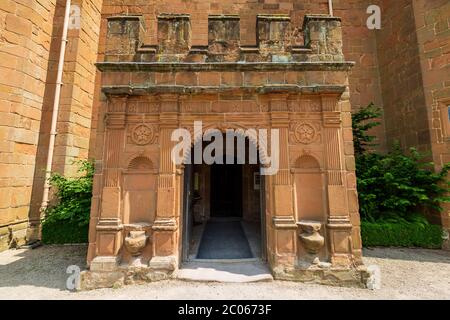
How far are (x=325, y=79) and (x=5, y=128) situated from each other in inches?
302

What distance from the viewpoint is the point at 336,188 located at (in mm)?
3869

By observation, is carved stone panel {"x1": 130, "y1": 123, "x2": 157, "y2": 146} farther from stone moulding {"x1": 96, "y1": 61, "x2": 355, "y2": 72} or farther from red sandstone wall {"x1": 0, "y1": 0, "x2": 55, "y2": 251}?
red sandstone wall {"x1": 0, "y1": 0, "x2": 55, "y2": 251}

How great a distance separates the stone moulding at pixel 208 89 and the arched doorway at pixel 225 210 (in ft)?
4.99

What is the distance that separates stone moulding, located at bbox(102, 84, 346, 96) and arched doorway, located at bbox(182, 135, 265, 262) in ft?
4.99

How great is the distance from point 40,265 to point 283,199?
5.15 meters

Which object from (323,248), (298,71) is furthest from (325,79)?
(323,248)

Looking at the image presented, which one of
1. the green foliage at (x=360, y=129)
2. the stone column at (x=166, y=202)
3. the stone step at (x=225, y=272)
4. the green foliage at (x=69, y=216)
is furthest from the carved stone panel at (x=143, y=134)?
the green foliage at (x=360, y=129)

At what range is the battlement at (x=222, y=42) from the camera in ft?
13.6

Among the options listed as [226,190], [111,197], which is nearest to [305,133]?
[111,197]

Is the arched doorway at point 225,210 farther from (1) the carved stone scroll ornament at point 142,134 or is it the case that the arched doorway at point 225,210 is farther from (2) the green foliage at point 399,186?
(2) the green foliage at point 399,186

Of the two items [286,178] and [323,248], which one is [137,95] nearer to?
[286,178]

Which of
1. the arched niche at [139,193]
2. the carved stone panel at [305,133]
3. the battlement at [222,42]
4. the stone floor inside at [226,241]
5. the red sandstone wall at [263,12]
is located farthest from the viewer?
the red sandstone wall at [263,12]

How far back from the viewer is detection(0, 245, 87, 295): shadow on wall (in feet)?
12.7

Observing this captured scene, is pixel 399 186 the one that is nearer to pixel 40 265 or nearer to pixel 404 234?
pixel 404 234
